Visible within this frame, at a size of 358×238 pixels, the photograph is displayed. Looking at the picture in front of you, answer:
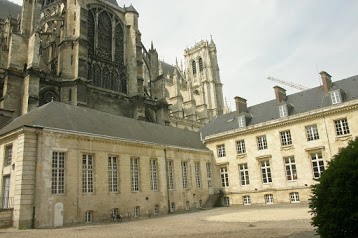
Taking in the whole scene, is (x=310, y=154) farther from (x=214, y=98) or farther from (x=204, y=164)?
(x=214, y=98)

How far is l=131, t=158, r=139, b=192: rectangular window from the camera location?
17.9 m

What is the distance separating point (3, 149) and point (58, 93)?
32.4 ft

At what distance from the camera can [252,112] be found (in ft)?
82.1

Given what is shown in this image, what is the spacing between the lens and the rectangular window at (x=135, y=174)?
1794 cm

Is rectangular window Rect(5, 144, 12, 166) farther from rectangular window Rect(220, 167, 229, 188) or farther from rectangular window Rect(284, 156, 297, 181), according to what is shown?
rectangular window Rect(284, 156, 297, 181)

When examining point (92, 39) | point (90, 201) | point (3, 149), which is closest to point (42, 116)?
point (3, 149)

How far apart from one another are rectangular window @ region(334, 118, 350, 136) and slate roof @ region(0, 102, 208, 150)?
9.81 m

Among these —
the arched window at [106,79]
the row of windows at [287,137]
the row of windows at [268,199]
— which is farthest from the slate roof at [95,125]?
the arched window at [106,79]

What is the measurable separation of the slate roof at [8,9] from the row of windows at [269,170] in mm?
29198

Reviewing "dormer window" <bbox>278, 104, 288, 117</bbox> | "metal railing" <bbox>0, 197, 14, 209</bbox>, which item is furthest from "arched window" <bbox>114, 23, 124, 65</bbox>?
"metal railing" <bbox>0, 197, 14, 209</bbox>

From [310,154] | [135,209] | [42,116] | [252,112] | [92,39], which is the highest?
[92,39]

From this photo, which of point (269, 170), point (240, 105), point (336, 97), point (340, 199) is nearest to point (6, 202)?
point (340, 199)

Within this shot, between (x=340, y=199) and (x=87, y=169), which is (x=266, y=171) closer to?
(x=87, y=169)

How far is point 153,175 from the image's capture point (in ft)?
63.7
